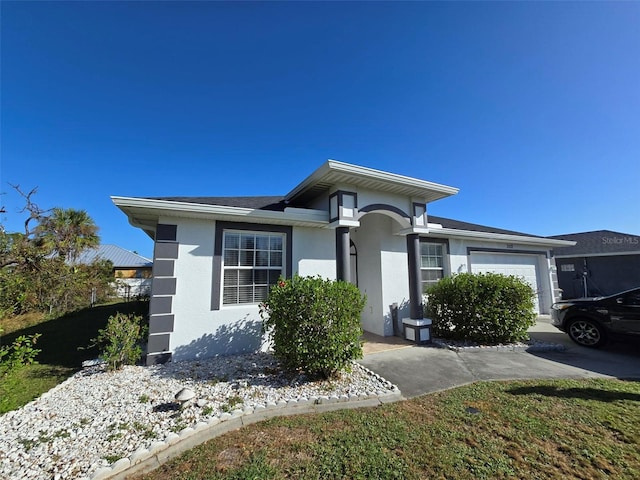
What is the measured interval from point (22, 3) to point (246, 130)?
5.71 meters

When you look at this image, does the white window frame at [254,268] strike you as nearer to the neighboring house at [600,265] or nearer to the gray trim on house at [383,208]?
the gray trim on house at [383,208]

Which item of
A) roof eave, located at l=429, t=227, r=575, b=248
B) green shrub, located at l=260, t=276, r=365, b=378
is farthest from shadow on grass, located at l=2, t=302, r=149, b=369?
roof eave, located at l=429, t=227, r=575, b=248

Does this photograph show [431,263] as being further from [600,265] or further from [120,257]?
[120,257]

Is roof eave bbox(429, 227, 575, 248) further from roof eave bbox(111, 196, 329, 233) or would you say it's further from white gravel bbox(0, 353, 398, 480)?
white gravel bbox(0, 353, 398, 480)

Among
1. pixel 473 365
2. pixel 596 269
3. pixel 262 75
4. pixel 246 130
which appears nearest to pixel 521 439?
pixel 473 365

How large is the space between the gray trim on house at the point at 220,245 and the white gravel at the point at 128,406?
141 cm

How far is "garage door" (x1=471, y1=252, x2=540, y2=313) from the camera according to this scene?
32.3 ft

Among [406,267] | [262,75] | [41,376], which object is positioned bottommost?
[41,376]

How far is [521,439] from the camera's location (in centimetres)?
277

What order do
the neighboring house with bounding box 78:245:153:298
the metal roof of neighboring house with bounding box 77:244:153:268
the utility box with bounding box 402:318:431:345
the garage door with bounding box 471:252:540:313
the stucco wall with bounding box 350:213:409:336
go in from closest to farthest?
the utility box with bounding box 402:318:431:345
the stucco wall with bounding box 350:213:409:336
the garage door with bounding box 471:252:540:313
the neighboring house with bounding box 78:245:153:298
the metal roof of neighboring house with bounding box 77:244:153:268

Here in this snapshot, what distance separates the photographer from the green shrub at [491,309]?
21.3 feet

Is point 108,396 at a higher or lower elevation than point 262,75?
lower

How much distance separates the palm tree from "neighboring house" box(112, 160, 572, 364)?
30.6ft

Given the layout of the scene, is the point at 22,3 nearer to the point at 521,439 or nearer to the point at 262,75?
the point at 262,75
